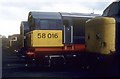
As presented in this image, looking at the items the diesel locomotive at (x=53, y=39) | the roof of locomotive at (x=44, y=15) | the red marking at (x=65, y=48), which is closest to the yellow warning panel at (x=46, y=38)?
the diesel locomotive at (x=53, y=39)

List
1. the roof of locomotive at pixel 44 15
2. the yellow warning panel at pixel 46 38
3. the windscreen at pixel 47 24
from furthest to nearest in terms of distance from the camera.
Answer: the roof of locomotive at pixel 44 15 < the windscreen at pixel 47 24 < the yellow warning panel at pixel 46 38

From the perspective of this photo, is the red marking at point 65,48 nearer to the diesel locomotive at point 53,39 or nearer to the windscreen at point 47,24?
the diesel locomotive at point 53,39

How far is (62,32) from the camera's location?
18062mm

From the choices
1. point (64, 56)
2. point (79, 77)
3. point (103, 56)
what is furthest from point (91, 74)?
point (64, 56)

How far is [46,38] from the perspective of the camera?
17.9m

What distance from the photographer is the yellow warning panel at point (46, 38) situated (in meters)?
17.9

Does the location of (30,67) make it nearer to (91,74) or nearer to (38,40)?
(38,40)

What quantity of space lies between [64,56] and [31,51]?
1.61 metres

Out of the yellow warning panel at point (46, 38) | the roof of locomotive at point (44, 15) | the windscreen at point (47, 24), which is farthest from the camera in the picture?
the roof of locomotive at point (44, 15)

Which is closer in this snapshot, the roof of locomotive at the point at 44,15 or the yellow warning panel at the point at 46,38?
the yellow warning panel at the point at 46,38

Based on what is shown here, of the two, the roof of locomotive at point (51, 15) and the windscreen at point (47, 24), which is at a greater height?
the roof of locomotive at point (51, 15)

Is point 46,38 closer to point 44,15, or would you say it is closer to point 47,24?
point 47,24

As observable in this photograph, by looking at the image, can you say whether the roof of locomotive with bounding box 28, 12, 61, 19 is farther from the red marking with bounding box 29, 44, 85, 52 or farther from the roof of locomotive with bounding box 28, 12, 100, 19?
the red marking with bounding box 29, 44, 85, 52

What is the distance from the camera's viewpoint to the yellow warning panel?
17.9 meters
